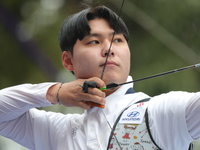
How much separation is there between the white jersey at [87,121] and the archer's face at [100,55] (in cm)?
5

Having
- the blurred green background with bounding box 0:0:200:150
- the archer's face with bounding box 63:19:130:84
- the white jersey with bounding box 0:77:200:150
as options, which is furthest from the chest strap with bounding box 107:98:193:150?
the blurred green background with bounding box 0:0:200:150

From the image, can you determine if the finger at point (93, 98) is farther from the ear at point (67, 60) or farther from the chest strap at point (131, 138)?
the ear at point (67, 60)

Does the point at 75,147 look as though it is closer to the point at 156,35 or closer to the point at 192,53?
the point at 192,53

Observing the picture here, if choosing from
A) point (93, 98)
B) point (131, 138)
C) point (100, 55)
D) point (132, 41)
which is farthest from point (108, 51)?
point (132, 41)

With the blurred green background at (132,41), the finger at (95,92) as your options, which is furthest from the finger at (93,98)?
the blurred green background at (132,41)

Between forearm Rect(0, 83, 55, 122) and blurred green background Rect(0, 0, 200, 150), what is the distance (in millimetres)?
308

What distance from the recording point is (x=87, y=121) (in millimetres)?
972

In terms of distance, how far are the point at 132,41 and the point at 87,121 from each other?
2.58 feet

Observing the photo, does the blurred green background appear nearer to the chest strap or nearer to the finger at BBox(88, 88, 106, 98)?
the finger at BBox(88, 88, 106, 98)

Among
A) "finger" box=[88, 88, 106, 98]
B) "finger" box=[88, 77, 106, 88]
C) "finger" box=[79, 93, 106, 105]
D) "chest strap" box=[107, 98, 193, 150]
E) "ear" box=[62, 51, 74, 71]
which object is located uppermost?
"ear" box=[62, 51, 74, 71]

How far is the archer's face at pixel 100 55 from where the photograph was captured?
98 centimetres

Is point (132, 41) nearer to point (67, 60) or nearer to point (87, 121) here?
point (67, 60)

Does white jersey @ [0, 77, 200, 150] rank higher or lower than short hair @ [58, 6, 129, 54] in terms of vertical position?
lower

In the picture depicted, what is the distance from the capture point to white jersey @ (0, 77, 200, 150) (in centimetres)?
78
